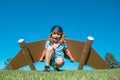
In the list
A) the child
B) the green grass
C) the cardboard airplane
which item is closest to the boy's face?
the child

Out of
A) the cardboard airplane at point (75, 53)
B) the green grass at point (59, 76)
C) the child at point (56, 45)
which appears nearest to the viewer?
the green grass at point (59, 76)

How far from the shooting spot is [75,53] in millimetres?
10805

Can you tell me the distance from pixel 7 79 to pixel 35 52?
5672 millimetres

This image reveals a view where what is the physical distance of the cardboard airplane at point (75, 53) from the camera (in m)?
10.7

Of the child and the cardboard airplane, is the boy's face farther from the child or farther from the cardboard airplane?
the cardboard airplane

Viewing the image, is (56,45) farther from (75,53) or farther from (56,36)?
(75,53)

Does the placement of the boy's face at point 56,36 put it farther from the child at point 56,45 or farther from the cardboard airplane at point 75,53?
the cardboard airplane at point 75,53

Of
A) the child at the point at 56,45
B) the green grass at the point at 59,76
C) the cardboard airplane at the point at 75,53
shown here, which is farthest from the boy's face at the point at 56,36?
the green grass at the point at 59,76

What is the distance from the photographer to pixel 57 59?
10.1 meters

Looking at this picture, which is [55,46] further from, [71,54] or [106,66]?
[106,66]

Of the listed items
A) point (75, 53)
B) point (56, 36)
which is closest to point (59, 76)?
point (56, 36)

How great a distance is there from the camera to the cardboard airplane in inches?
420

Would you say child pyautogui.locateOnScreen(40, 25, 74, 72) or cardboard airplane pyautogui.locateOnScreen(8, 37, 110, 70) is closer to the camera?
child pyautogui.locateOnScreen(40, 25, 74, 72)

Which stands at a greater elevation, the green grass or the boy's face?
the boy's face
